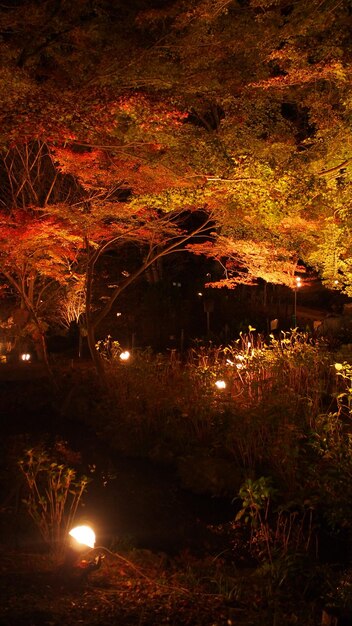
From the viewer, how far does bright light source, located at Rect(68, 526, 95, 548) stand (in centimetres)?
468

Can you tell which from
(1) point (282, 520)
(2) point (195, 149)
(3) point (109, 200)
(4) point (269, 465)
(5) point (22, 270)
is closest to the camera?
(1) point (282, 520)

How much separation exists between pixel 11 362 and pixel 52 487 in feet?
35.9

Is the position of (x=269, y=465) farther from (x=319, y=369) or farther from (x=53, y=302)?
(x=53, y=302)

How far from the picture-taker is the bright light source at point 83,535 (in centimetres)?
468

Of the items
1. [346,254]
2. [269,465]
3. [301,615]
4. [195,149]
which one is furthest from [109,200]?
[301,615]

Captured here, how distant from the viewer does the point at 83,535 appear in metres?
4.69

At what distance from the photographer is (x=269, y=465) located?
7.14 m

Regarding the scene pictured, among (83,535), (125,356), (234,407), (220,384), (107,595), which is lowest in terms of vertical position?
Result: (107,595)

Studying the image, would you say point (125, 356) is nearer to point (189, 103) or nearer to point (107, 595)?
point (189, 103)

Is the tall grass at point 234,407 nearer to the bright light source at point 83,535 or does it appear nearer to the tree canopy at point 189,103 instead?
the tree canopy at point 189,103

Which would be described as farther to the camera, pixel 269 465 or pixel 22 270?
pixel 22 270

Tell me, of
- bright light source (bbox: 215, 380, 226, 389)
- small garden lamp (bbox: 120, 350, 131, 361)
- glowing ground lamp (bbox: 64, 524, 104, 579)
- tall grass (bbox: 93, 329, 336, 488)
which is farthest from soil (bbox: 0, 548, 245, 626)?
small garden lamp (bbox: 120, 350, 131, 361)

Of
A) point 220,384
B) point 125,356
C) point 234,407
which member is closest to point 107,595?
point 234,407

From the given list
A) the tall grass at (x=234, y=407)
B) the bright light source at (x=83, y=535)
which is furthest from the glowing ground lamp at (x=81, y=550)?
the tall grass at (x=234, y=407)
